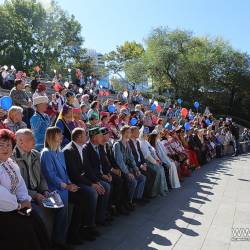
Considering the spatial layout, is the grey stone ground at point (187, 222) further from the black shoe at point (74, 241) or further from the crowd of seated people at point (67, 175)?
the crowd of seated people at point (67, 175)


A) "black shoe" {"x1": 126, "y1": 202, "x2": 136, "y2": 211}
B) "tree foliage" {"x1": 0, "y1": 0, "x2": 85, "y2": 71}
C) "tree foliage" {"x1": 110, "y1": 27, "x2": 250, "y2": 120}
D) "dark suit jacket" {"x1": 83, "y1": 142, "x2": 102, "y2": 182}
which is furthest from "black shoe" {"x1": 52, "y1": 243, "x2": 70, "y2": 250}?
"tree foliage" {"x1": 0, "y1": 0, "x2": 85, "y2": 71}

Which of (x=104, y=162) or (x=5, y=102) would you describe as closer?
(x=104, y=162)

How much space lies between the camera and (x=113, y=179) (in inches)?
274

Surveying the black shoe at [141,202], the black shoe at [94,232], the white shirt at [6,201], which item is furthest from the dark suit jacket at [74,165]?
the black shoe at [141,202]

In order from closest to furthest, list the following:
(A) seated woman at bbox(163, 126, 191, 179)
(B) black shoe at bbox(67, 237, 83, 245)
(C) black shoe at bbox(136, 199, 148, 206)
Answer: (B) black shoe at bbox(67, 237, 83, 245) < (C) black shoe at bbox(136, 199, 148, 206) < (A) seated woman at bbox(163, 126, 191, 179)

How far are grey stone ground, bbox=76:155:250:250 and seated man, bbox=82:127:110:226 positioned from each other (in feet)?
1.02

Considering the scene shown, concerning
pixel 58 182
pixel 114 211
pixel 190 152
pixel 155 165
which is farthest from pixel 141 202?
pixel 190 152

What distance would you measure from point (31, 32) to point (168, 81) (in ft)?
60.8

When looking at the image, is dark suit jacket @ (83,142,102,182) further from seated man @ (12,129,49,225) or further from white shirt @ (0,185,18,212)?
white shirt @ (0,185,18,212)

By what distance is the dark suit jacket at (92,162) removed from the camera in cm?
627

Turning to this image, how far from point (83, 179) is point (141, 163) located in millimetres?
2836

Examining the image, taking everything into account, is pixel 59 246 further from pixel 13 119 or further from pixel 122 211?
pixel 13 119

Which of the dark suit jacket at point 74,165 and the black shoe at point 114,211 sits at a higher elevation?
the dark suit jacket at point 74,165

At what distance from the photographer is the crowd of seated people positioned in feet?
14.2
